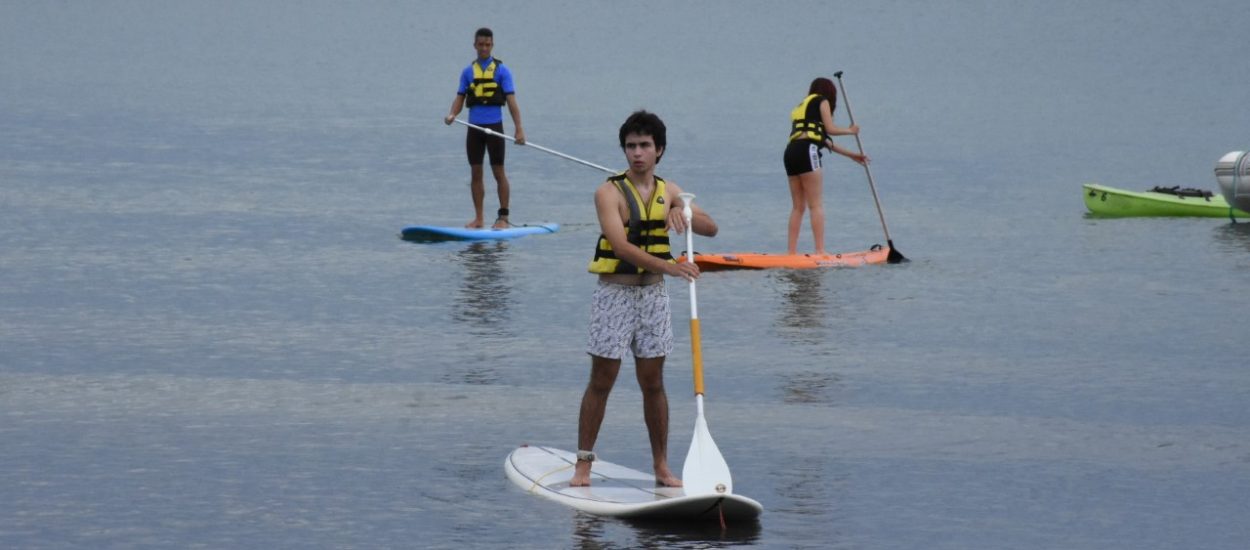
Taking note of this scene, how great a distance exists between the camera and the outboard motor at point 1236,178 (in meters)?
19.8

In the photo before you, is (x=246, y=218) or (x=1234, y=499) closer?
(x=1234, y=499)

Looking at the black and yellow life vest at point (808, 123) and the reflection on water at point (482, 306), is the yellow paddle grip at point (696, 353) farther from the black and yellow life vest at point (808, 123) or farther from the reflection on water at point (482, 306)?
the black and yellow life vest at point (808, 123)

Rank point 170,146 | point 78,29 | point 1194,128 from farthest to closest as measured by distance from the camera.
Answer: point 78,29, point 1194,128, point 170,146

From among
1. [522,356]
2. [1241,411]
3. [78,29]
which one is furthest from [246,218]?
[78,29]

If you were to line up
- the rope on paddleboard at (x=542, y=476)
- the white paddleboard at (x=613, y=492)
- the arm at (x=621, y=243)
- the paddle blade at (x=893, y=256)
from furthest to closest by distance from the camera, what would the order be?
1. the paddle blade at (x=893, y=256)
2. the rope on paddleboard at (x=542, y=476)
3. the arm at (x=621, y=243)
4. the white paddleboard at (x=613, y=492)

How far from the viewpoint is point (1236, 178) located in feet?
65.2

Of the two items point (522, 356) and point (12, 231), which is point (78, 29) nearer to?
point (12, 231)

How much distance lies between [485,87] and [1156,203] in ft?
22.7

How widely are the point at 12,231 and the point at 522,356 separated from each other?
752 cm

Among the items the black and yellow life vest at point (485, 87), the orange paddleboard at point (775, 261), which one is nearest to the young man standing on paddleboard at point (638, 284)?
the orange paddleboard at point (775, 261)

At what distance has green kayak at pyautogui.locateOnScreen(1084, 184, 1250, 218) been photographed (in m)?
20.8

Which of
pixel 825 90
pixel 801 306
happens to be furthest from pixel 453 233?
pixel 801 306

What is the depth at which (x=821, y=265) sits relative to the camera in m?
16.5

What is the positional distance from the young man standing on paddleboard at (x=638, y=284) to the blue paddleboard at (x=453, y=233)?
929cm
